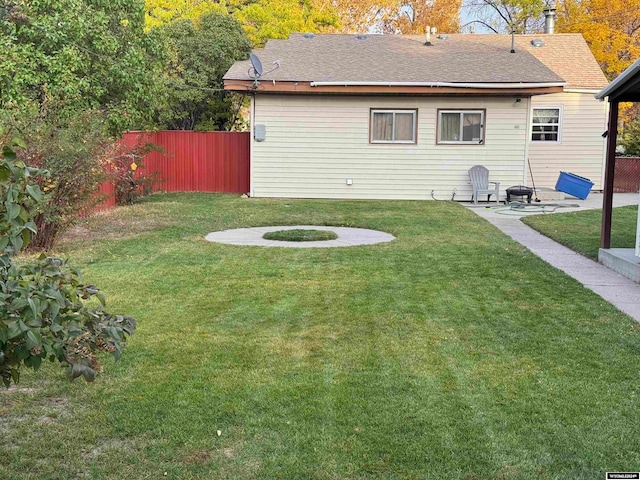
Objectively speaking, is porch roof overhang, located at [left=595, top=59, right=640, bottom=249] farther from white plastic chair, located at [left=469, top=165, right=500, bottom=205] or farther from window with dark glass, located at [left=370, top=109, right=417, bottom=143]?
window with dark glass, located at [left=370, top=109, right=417, bottom=143]

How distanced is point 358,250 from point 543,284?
2.73 m

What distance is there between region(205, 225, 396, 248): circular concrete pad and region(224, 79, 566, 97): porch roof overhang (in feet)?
18.8

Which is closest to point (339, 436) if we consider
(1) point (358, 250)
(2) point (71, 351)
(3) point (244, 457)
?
(3) point (244, 457)

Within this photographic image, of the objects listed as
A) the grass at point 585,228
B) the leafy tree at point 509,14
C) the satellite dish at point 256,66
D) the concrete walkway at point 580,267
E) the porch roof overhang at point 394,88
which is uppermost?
the leafy tree at point 509,14

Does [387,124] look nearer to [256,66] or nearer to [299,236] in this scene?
[256,66]

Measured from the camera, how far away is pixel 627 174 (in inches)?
856

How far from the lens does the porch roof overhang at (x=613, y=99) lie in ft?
24.1

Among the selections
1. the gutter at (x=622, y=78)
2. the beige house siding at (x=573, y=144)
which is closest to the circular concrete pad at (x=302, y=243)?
the gutter at (x=622, y=78)

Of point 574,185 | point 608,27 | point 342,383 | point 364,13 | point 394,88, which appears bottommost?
point 342,383

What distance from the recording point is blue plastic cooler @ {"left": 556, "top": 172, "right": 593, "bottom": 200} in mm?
17266

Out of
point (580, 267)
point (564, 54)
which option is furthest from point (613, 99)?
point (564, 54)

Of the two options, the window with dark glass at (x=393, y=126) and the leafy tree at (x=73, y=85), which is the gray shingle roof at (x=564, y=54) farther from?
the leafy tree at (x=73, y=85)

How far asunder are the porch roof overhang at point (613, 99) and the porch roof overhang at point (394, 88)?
7.66 metres

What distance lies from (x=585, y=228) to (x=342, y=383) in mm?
8739
